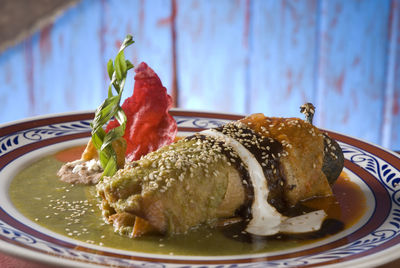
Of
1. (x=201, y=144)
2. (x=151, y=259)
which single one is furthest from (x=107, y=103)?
(x=151, y=259)

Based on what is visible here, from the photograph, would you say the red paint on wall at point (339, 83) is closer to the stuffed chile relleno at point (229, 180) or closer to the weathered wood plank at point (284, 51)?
the weathered wood plank at point (284, 51)

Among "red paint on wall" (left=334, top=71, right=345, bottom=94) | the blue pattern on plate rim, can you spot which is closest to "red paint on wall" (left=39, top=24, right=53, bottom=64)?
the blue pattern on plate rim

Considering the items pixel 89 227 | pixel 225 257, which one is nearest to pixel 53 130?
pixel 89 227

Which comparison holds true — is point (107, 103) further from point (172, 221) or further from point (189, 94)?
point (189, 94)

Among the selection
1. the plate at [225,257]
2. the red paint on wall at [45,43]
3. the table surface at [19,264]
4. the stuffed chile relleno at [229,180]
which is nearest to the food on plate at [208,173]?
the stuffed chile relleno at [229,180]

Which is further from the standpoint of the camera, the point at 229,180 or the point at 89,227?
the point at 229,180

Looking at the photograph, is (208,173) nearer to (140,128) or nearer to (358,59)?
(140,128)
